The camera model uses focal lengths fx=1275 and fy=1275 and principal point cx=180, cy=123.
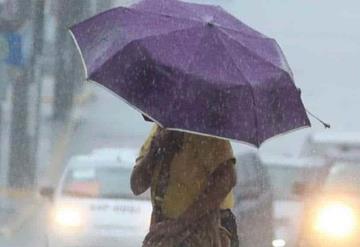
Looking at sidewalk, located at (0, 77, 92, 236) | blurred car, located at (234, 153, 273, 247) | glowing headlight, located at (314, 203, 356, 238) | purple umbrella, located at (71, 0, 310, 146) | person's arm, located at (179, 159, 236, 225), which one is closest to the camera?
purple umbrella, located at (71, 0, 310, 146)

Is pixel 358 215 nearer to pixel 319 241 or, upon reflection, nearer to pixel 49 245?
pixel 319 241

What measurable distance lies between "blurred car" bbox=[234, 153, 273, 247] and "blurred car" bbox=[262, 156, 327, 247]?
0.57ft

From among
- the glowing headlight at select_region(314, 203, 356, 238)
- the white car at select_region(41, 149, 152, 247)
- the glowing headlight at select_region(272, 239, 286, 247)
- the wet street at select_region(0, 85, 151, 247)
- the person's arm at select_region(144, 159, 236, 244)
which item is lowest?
the wet street at select_region(0, 85, 151, 247)

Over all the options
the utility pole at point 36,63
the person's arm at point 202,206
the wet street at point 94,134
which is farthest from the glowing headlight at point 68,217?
the utility pole at point 36,63

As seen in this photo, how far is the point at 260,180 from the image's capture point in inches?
473

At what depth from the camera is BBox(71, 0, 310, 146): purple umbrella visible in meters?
5.07

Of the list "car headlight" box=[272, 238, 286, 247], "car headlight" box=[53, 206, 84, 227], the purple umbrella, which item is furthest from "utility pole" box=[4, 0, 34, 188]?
the purple umbrella

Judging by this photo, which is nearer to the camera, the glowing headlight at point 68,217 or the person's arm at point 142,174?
the person's arm at point 142,174

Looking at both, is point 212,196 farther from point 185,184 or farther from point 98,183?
point 98,183

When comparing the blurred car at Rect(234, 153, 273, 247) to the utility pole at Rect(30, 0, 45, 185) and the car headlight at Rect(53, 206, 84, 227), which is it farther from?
the utility pole at Rect(30, 0, 45, 185)

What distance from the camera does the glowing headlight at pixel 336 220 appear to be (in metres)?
10.5

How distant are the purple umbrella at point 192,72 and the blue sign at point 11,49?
1143 cm

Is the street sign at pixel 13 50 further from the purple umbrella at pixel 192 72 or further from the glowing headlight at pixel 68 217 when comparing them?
the purple umbrella at pixel 192 72

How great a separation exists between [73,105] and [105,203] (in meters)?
21.8
